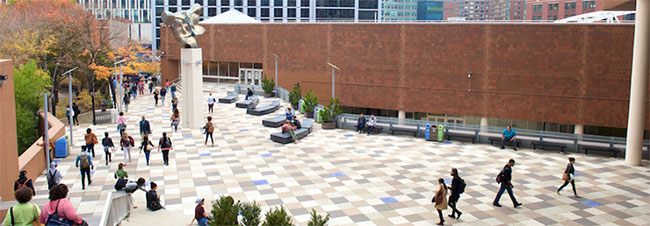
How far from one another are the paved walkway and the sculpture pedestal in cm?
169

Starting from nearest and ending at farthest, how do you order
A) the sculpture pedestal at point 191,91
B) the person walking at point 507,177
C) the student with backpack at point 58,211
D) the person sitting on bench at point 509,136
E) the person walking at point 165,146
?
1. the student with backpack at point 58,211
2. the person walking at point 507,177
3. the person walking at point 165,146
4. the person sitting on bench at point 509,136
5. the sculpture pedestal at point 191,91

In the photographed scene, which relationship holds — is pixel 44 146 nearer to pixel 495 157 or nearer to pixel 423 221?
pixel 423 221

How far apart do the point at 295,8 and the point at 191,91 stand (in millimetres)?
71712

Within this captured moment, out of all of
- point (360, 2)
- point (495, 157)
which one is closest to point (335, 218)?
point (495, 157)

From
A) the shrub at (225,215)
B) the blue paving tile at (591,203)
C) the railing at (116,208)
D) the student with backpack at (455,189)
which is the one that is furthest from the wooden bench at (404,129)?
the shrub at (225,215)

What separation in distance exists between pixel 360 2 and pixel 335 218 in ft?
281

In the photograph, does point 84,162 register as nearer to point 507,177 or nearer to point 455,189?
point 455,189

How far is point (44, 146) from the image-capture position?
1878 cm

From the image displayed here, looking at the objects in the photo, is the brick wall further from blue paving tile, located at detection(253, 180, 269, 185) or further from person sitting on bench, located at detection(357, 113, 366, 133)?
blue paving tile, located at detection(253, 180, 269, 185)

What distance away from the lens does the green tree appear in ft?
94.8

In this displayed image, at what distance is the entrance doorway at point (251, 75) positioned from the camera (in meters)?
50.8

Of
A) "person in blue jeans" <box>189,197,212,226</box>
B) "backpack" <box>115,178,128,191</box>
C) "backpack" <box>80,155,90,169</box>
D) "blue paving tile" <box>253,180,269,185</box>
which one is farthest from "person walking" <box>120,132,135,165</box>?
"person in blue jeans" <box>189,197,212,226</box>

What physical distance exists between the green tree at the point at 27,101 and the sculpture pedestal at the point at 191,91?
27.8ft

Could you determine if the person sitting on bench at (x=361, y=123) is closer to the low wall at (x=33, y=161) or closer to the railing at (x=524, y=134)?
the railing at (x=524, y=134)
